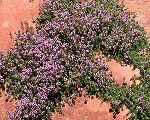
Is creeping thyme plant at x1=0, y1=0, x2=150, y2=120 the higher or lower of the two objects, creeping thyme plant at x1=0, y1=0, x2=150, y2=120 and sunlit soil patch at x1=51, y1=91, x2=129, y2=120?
the higher

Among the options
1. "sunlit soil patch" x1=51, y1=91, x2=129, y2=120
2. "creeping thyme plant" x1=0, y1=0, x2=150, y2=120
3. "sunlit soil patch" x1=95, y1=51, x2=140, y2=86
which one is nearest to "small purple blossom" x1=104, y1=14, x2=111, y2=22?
"creeping thyme plant" x1=0, y1=0, x2=150, y2=120

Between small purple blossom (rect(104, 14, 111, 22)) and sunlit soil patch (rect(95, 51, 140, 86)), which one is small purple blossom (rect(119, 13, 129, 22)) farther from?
sunlit soil patch (rect(95, 51, 140, 86))

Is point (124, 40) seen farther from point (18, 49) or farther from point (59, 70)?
point (18, 49)

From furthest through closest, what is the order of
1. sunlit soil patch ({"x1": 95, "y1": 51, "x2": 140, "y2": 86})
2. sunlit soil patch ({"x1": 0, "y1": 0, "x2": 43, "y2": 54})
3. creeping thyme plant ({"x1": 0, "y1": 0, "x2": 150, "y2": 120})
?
sunlit soil patch ({"x1": 0, "y1": 0, "x2": 43, "y2": 54})
sunlit soil patch ({"x1": 95, "y1": 51, "x2": 140, "y2": 86})
creeping thyme plant ({"x1": 0, "y1": 0, "x2": 150, "y2": 120})

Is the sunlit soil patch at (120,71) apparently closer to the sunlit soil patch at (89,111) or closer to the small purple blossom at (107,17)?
the sunlit soil patch at (89,111)

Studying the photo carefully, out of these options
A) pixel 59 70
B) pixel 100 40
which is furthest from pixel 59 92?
pixel 100 40

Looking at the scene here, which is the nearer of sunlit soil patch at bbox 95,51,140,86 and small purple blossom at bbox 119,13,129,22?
sunlit soil patch at bbox 95,51,140,86
